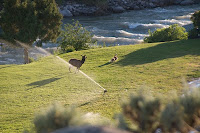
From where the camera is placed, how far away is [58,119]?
3.78 metres

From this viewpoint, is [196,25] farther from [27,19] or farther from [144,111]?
[144,111]

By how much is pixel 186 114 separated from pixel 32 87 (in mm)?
6894

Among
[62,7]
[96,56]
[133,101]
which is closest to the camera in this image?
[133,101]

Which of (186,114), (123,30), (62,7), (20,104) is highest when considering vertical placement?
(62,7)

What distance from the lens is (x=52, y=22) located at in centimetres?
1756

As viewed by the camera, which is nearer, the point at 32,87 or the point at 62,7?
the point at 32,87

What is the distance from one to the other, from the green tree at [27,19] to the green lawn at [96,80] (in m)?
2.34

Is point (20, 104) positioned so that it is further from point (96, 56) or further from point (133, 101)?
point (96, 56)

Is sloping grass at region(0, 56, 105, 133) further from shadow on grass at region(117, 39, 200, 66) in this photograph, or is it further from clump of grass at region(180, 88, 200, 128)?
clump of grass at region(180, 88, 200, 128)

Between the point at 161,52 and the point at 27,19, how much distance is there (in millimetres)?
7679

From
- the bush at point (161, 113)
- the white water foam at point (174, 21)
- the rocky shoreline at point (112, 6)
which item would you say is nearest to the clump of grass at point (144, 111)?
the bush at point (161, 113)

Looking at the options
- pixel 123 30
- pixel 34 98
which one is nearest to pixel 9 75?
pixel 34 98

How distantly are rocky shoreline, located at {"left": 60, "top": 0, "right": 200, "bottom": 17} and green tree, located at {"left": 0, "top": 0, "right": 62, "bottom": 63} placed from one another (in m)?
30.7

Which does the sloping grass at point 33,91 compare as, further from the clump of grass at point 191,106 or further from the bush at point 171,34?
the bush at point 171,34
